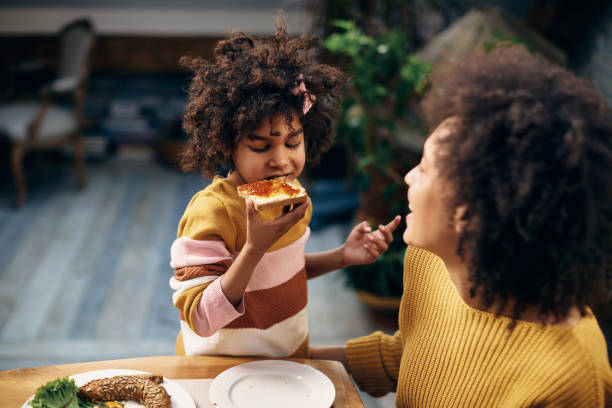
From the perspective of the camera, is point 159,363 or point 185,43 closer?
point 159,363

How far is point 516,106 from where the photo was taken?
2.72ft

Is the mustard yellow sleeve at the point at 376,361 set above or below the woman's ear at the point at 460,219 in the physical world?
below

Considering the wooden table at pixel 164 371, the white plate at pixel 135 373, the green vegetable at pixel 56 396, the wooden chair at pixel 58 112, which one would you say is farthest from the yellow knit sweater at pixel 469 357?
the wooden chair at pixel 58 112

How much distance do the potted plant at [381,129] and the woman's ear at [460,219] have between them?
1.42 metres

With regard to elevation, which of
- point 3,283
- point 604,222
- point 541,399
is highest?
point 604,222

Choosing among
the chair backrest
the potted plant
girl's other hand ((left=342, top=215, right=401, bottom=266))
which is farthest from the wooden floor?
girl's other hand ((left=342, top=215, right=401, bottom=266))

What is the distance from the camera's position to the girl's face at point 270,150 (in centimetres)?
110

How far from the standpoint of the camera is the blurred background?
2.70m

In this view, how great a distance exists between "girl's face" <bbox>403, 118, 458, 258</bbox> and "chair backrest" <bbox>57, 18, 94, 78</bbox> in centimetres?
342

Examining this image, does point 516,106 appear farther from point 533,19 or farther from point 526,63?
point 533,19

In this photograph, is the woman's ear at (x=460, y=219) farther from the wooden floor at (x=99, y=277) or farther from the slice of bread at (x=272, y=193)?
the wooden floor at (x=99, y=277)

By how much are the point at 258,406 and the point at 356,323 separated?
1819mm

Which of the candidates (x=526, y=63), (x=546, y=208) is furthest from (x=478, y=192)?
(x=526, y=63)

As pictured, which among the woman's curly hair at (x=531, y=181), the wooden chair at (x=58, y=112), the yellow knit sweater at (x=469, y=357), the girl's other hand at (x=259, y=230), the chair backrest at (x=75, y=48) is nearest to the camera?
the woman's curly hair at (x=531, y=181)
